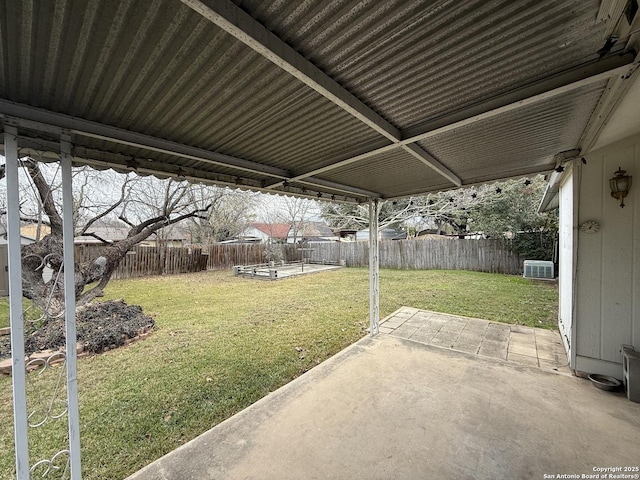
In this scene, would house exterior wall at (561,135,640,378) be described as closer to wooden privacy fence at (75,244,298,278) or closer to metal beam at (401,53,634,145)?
metal beam at (401,53,634,145)

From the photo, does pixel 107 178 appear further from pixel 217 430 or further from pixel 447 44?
pixel 447 44

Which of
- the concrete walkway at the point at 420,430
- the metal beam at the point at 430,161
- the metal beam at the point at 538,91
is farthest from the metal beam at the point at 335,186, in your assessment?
the concrete walkway at the point at 420,430

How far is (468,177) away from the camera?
355cm

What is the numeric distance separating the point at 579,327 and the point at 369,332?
246 centimetres

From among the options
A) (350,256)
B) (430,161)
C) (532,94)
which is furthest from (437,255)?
(532,94)

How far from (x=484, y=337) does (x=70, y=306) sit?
461 centimetres

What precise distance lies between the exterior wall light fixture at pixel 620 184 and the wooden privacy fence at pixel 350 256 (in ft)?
26.9

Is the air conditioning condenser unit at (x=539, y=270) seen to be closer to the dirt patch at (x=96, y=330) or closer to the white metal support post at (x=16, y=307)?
the dirt patch at (x=96, y=330)

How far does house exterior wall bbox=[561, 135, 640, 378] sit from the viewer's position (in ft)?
8.34

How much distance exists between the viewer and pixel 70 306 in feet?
5.00

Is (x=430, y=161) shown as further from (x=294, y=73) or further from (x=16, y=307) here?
(x=16, y=307)

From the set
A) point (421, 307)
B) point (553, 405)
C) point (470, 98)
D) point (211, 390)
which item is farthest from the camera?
point (421, 307)

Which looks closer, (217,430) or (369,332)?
(217,430)

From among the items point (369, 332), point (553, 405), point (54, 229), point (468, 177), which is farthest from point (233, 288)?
point (553, 405)
